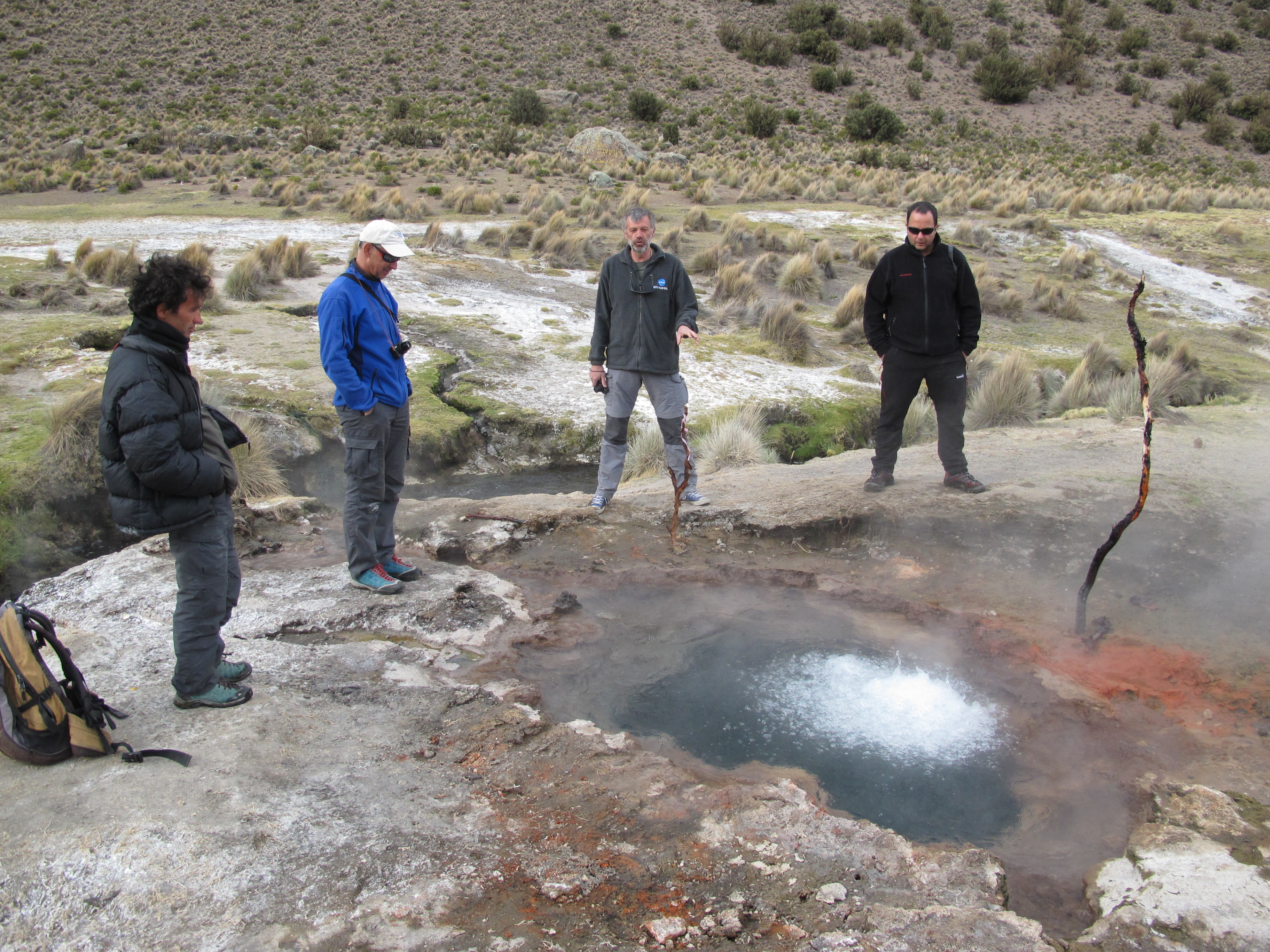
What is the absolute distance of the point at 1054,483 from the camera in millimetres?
5887

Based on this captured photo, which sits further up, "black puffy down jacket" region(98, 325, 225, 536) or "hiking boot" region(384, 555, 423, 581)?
"black puffy down jacket" region(98, 325, 225, 536)

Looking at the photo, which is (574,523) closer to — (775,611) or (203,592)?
(775,611)

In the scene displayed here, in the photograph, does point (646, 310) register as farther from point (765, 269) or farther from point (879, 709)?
point (765, 269)

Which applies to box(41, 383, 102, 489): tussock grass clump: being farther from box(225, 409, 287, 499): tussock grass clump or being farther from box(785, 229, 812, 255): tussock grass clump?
box(785, 229, 812, 255): tussock grass clump

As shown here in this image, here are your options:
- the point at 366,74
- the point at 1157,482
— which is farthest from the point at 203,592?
the point at 366,74

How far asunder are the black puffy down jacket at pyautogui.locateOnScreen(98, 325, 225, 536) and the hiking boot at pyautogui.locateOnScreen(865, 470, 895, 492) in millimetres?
4045

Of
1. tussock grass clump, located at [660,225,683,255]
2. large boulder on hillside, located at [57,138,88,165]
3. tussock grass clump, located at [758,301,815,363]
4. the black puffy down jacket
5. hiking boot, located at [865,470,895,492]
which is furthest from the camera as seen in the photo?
large boulder on hillside, located at [57,138,88,165]

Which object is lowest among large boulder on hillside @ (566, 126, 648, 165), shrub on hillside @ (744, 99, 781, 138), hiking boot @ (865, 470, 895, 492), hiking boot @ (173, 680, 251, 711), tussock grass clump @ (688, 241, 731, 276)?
hiking boot @ (173, 680, 251, 711)

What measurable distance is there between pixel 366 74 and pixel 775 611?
1637 inches

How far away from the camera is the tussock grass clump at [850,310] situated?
11.3m

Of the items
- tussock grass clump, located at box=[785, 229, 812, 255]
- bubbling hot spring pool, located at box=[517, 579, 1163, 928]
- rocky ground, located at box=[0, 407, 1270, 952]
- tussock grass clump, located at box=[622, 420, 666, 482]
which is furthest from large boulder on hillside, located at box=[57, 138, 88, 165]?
bubbling hot spring pool, located at box=[517, 579, 1163, 928]

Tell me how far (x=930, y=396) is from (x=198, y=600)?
172 inches

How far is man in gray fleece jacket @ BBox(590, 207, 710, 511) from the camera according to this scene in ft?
17.2

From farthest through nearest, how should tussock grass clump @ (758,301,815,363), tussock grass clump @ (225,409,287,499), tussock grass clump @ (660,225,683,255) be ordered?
tussock grass clump @ (660,225,683,255) < tussock grass clump @ (758,301,815,363) < tussock grass clump @ (225,409,287,499)
